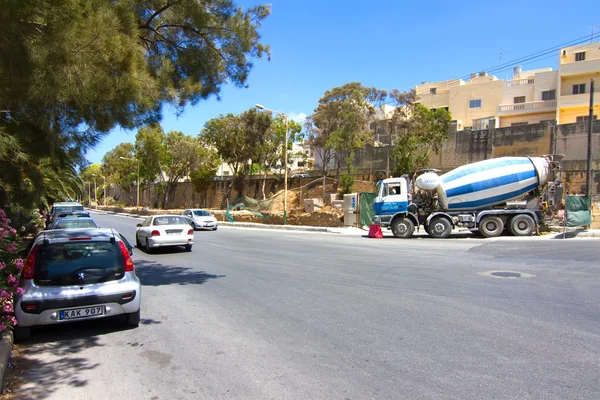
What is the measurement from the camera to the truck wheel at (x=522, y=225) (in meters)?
19.8

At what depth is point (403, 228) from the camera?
825 inches

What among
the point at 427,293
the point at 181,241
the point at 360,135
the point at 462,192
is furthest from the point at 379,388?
the point at 360,135

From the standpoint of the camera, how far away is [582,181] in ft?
83.5

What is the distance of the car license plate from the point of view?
5391 mm

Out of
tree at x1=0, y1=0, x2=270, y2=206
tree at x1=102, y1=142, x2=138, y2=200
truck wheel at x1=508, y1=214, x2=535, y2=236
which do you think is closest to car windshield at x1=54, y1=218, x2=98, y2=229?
tree at x1=0, y1=0, x2=270, y2=206

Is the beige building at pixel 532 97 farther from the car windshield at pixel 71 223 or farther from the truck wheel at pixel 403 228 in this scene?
the car windshield at pixel 71 223

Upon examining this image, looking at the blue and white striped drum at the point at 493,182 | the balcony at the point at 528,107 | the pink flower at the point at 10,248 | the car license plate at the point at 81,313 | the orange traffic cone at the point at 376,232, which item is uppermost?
the balcony at the point at 528,107

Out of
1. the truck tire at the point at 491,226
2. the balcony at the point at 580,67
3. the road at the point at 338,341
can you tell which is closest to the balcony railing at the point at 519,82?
the balcony at the point at 580,67

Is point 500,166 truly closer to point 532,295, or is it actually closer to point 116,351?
point 532,295

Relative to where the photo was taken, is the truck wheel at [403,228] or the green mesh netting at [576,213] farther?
the truck wheel at [403,228]

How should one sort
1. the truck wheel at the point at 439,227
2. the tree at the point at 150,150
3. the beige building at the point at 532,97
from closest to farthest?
the truck wheel at the point at 439,227, the beige building at the point at 532,97, the tree at the point at 150,150

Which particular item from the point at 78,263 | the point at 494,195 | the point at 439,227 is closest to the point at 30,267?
the point at 78,263

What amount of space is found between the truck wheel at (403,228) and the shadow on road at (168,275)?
12.5 meters

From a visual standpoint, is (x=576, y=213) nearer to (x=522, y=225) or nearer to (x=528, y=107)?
(x=522, y=225)
